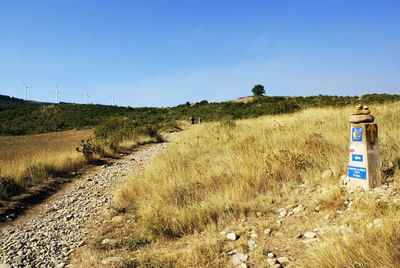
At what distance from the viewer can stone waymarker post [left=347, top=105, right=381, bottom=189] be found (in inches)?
137

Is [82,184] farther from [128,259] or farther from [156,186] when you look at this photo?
[128,259]

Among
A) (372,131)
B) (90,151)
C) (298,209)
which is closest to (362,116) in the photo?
(372,131)

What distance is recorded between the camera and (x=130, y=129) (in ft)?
56.3

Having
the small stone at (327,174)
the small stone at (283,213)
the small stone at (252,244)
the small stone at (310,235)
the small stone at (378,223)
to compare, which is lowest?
the small stone at (252,244)

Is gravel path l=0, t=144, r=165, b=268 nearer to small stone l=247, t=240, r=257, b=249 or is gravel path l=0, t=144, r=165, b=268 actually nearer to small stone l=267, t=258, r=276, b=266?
small stone l=247, t=240, r=257, b=249

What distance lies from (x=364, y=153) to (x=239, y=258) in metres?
2.23

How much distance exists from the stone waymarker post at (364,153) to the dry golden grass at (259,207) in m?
0.27

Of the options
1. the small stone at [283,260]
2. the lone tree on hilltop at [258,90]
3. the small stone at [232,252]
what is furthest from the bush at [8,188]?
the lone tree on hilltop at [258,90]

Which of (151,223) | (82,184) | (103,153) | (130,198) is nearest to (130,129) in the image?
(103,153)

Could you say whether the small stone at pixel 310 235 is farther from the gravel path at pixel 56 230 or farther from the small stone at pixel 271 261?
the gravel path at pixel 56 230

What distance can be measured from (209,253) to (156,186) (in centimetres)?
267

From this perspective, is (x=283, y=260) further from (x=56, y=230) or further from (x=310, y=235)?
(x=56, y=230)

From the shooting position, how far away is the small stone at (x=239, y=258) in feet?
9.14

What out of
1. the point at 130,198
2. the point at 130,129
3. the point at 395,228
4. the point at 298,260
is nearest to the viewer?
the point at 395,228
